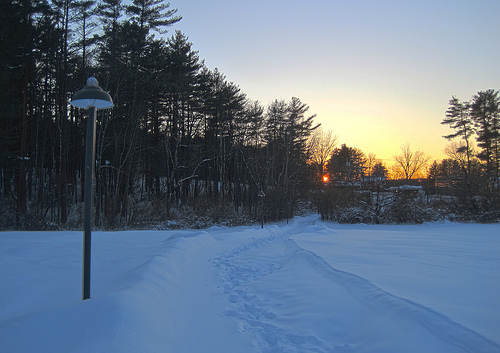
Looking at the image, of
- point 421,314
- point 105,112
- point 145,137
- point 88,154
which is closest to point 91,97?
point 88,154

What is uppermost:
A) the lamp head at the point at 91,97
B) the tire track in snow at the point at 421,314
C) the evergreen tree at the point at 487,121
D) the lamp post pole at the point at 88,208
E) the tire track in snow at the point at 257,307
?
the evergreen tree at the point at 487,121

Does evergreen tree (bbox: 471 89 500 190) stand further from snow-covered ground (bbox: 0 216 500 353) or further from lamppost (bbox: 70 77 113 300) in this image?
lamppost (bbox: 70 77 113 300)

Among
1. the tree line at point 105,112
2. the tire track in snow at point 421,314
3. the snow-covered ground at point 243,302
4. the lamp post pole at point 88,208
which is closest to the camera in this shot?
the tire track in snow at point 421,314

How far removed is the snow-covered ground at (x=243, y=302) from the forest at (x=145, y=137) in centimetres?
A: 1014

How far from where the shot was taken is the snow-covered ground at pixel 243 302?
3.06m

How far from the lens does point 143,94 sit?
2131 centimetres

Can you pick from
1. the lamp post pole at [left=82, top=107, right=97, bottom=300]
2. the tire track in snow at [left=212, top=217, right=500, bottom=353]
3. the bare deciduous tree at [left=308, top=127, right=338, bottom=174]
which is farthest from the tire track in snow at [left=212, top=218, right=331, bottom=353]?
the bare deciduous tree at [left=308, top=127, right=338, bottom=174]

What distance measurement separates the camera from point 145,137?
22.2 meters

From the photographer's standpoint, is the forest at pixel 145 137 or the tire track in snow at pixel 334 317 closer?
the tire track in snow at pixel 334 317

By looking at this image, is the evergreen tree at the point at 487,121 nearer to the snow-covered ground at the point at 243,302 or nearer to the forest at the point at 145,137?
the forest at the point at 145,137

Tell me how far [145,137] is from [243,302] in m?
19.4

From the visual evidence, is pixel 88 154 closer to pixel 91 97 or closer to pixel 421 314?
pixel 91 97

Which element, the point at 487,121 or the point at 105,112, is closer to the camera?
the point at 105,112

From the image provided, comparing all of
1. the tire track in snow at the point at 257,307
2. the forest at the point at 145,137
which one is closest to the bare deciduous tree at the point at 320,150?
the forest at the point at 145,137
